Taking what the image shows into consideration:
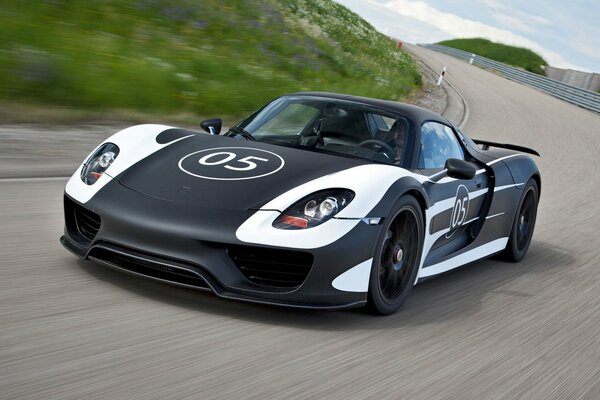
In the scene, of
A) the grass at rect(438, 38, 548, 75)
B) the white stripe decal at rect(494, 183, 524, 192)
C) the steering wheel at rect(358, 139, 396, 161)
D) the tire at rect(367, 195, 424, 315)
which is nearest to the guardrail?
the grass at rect(438, 38, 548, 75)

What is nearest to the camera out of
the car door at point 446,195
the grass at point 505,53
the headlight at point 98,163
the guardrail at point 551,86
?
the headlight at point 98,163

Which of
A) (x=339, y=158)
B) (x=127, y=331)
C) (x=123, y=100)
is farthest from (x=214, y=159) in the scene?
(x=123, y=100)

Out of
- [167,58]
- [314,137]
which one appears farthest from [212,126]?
[167,58]

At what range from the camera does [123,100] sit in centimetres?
1066

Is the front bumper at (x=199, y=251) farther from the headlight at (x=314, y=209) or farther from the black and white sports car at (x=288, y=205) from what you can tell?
the headlight at (x=314, y=209)

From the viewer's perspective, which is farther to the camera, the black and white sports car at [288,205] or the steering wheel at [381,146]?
the steering wheel at [381,146]

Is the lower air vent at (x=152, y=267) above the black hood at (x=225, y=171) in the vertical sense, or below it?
below

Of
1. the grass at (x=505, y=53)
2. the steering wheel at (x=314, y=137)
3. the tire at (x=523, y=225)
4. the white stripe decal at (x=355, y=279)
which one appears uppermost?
the steering wheel at (x=314, y=137)

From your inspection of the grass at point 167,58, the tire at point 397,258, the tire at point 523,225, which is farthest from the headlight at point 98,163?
the grass at point 167,58

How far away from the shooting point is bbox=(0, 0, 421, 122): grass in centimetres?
995

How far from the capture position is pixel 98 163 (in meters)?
4.77

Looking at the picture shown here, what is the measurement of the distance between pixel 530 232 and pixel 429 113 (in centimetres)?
195

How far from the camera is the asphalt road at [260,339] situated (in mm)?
3248

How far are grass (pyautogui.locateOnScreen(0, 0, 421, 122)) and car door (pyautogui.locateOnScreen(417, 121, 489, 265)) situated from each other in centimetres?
500
